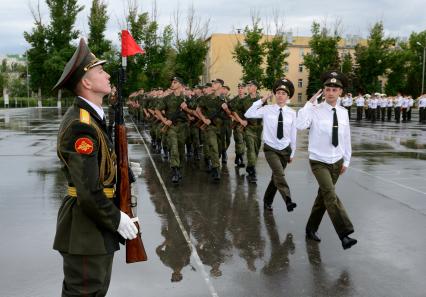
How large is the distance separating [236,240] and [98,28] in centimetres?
5029

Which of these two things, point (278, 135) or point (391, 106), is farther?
point (391, 106)

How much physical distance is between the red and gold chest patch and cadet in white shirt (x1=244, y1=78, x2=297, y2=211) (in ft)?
15.5

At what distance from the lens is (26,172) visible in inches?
443

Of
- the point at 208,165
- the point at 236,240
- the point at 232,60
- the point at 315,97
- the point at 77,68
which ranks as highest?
the point at 232,60

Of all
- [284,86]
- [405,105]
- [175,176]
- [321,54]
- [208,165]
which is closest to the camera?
[284,86]

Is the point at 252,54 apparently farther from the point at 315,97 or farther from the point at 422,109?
the point at 315,97

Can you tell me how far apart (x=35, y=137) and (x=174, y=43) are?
28945 mm

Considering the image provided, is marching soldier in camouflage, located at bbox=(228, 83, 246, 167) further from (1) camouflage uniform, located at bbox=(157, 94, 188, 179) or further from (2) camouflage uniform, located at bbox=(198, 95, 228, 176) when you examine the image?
(1) camouflage uniform, located at bbox=(157, 94, 188, 179)

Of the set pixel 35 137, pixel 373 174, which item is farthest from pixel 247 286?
pixel 35 137

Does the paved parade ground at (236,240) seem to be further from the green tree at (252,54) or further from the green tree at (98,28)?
the green tree at (98,28)

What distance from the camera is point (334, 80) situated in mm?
5844

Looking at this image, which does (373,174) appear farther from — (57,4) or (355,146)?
(57,4)

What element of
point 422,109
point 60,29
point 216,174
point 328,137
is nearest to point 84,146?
point 328,137

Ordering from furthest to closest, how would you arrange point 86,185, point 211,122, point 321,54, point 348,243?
point 321,54 → point 211,122 → point 348,243 → point 86,185
